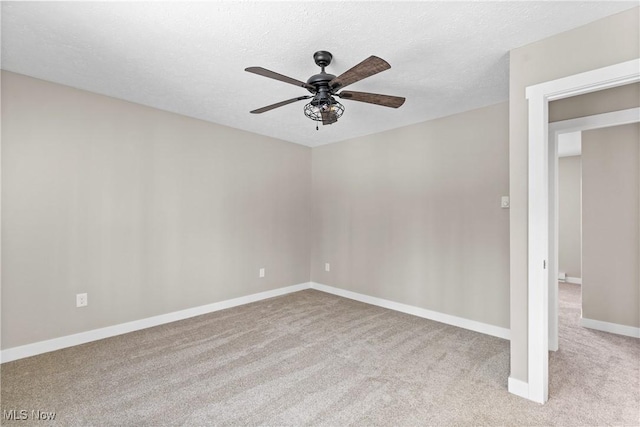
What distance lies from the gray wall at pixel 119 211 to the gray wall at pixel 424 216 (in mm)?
1100

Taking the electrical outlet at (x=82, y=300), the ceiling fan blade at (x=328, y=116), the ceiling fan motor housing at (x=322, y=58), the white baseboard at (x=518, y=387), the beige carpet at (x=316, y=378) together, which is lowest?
the beige carpet at (x=316, y=378)

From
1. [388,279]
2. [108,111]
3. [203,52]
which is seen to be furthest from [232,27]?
[388,279]

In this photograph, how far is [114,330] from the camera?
304 cm

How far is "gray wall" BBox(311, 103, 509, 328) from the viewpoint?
Result: 322 cm

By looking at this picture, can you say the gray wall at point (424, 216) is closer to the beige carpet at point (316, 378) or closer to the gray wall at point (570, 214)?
the beige carpet at point (316, 378)

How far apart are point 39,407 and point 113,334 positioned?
3.77ft

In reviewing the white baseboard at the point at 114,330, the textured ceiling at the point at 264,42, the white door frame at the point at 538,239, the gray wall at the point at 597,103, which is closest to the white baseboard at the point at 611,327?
the white door frame at the point at 538,239

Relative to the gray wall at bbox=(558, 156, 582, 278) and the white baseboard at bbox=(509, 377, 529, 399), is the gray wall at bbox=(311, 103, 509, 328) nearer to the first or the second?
the white baseboard at bbox=(509, 377, 529, 399)

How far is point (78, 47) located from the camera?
213 cm

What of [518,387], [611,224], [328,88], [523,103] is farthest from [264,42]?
[611,224]

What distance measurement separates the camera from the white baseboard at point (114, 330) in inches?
100

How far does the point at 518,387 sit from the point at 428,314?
5.22 feet

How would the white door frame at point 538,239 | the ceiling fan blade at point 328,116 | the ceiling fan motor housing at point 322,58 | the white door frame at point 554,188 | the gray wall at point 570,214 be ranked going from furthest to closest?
1. the gray wall at point 570,214
2. the white door frame at point 554,188
3. the ceiling fan blade at point 328,116
4. the ceiling fan motor housing at point 322,58
5. the white door frame at point 538,239

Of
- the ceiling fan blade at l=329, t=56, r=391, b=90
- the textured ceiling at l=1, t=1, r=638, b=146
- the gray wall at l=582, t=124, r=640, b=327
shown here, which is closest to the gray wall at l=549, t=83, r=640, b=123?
the textured ceiling at l=1, t=1, r=638, b=146
